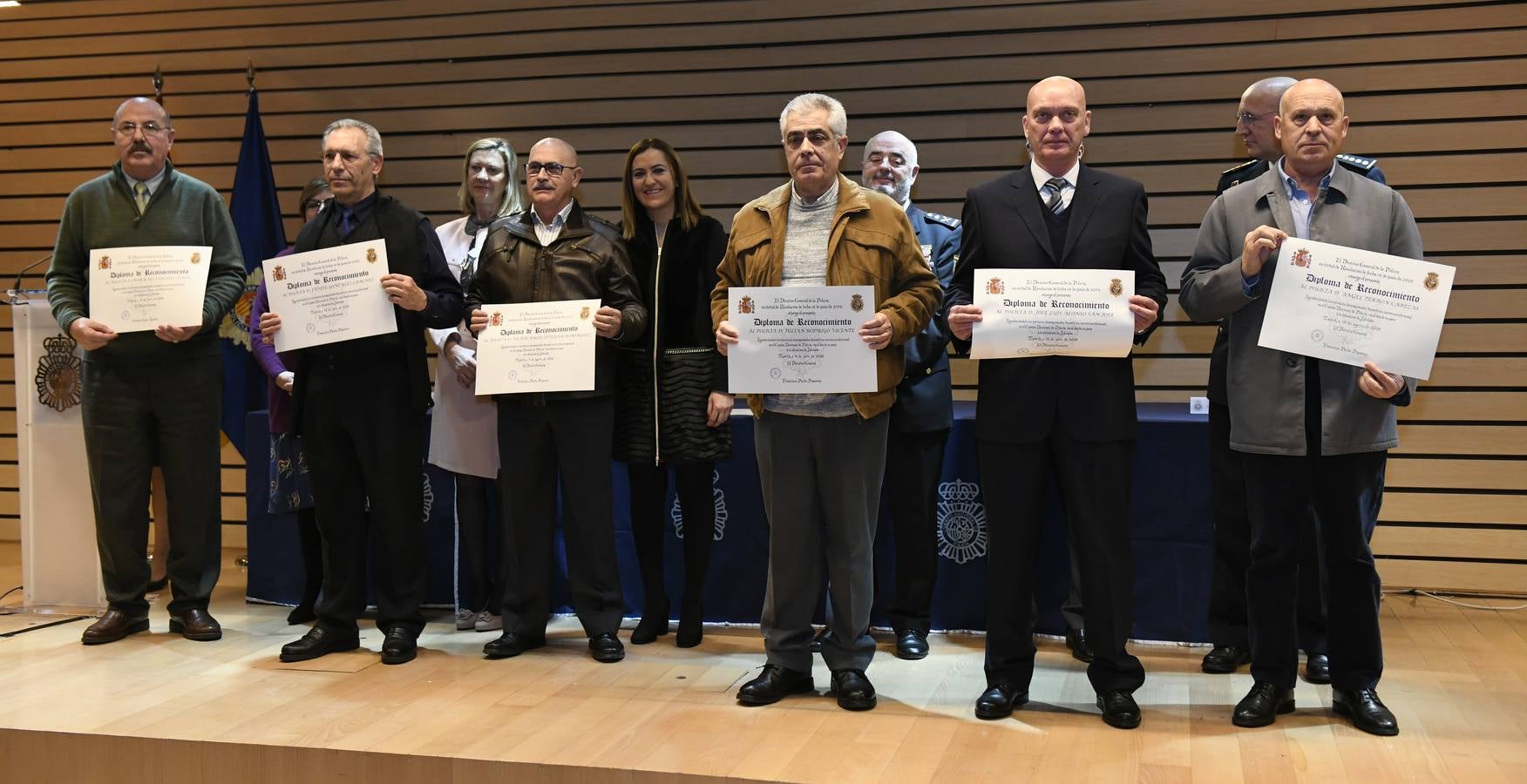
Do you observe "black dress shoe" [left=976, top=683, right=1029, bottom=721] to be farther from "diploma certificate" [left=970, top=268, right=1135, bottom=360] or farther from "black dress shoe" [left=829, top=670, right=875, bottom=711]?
"diploma certificate" [left=970, top=268, right=1135, bottom=360]

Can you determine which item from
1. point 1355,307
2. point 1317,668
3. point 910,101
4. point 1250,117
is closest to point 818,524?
point 1355,307

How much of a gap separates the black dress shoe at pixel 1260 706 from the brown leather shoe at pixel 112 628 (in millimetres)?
3724

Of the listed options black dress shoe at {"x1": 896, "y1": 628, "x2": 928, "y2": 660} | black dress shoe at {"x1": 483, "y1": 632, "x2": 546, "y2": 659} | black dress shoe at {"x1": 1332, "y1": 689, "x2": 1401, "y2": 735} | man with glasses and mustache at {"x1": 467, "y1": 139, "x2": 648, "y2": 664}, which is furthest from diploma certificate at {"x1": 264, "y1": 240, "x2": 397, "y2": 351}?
black dress shoe at {"x1": 1332, "y1": 689, "x2": 1401, "y2": 735}

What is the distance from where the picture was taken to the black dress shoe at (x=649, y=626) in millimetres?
4039

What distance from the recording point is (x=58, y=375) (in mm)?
4547

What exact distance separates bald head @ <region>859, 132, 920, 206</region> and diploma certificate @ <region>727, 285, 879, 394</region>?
113 cm

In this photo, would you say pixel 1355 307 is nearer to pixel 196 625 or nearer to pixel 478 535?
pixel 478 535

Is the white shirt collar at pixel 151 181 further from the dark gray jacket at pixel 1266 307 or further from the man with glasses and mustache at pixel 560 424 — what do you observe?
the dark gray jacket at pixel 1266 307

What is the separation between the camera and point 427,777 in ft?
9.14

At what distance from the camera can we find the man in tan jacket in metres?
3.13

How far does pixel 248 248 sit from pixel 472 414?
2.18m

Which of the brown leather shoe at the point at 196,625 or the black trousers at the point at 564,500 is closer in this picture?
the black trousers at the point at 564,500

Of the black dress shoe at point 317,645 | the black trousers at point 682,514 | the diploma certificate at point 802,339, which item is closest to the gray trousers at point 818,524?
the diploma certificate at point 802,339

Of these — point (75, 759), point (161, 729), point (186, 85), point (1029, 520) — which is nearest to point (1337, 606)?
point (1029, 520)
